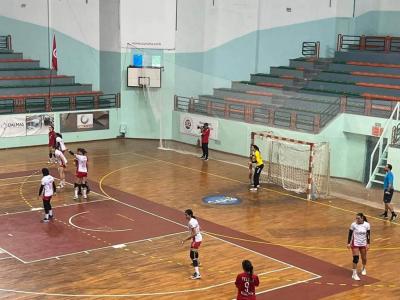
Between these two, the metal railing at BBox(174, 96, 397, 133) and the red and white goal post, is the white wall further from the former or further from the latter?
the red and white goal post

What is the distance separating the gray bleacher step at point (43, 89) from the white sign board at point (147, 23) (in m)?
3.33

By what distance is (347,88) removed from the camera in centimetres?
3070

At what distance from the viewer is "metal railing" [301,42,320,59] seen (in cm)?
3520

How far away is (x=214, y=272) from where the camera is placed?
15.8 metres

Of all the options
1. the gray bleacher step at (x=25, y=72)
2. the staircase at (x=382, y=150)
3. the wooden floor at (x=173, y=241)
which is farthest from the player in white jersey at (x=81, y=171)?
the gray bleacher step at (x=25, y=72)

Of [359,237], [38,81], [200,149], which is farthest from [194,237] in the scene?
[38,81]

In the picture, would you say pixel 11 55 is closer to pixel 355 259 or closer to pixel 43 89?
pixel 43 89

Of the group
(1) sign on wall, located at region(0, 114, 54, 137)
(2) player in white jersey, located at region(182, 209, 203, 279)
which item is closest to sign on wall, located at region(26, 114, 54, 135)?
(1) sign on wall, located at region(0, 114, 54, 137)

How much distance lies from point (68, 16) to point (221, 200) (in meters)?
17.5

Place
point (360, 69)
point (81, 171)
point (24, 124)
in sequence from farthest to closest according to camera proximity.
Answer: point (360, 69) → point (24, 124) → point (81, 171)

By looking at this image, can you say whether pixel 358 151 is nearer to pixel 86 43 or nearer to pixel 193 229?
pixel 193 229

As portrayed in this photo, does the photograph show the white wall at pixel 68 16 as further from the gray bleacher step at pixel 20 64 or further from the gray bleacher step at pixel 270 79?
the gray bleacher step at pixel 270 79

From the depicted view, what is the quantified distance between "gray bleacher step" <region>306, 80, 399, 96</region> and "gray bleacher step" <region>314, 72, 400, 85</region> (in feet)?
2.16

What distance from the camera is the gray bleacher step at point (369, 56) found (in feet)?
105
